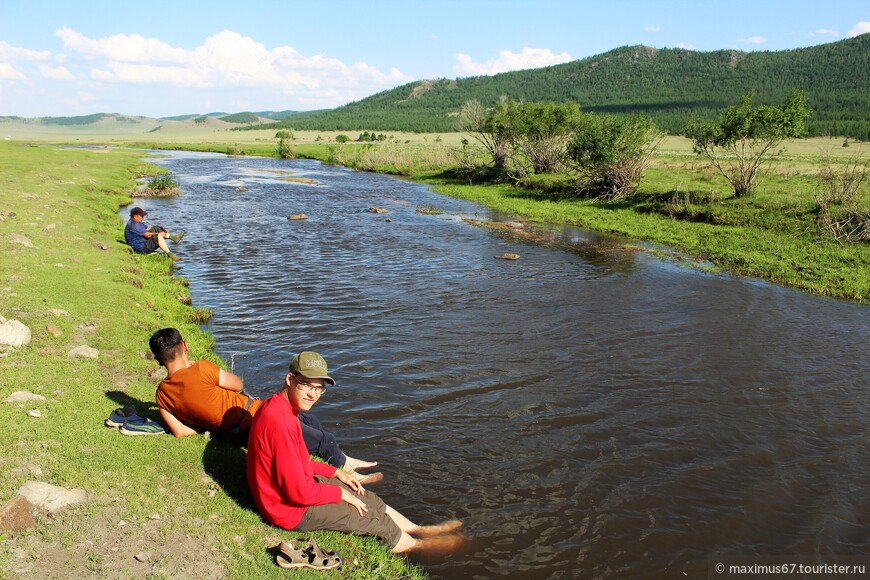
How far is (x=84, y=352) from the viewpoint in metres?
8.55

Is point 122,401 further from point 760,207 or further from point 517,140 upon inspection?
point 517,140

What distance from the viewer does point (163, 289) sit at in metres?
14.5

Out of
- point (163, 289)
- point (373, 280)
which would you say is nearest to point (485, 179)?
point (373, 280)

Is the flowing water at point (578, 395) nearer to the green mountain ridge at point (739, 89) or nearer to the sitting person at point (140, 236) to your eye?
the sitting person at point (140, 236)

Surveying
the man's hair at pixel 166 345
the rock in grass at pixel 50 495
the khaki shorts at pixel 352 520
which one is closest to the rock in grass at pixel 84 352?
the man's hair at pixel 166 345

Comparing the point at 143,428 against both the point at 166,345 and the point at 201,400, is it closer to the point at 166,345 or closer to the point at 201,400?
the point at 201,400

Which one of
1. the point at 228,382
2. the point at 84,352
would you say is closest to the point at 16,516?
the point at 228,382

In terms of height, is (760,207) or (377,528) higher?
(760,207)

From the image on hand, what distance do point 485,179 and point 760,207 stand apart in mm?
23938

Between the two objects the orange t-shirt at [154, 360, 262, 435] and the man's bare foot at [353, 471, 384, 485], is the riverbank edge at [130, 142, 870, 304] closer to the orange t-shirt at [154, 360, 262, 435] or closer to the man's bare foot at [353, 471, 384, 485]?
the man's bare foot at [353, 471, 384, 485]

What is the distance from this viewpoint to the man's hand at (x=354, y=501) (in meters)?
5.69

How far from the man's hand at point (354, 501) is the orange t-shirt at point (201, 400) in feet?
6.41

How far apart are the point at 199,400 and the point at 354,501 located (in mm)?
2358

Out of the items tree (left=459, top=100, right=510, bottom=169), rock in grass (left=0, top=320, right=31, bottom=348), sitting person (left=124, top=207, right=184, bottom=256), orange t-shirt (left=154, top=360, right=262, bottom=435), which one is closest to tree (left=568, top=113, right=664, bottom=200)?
tree (left=459, top=100, right=510, bottom=169)
